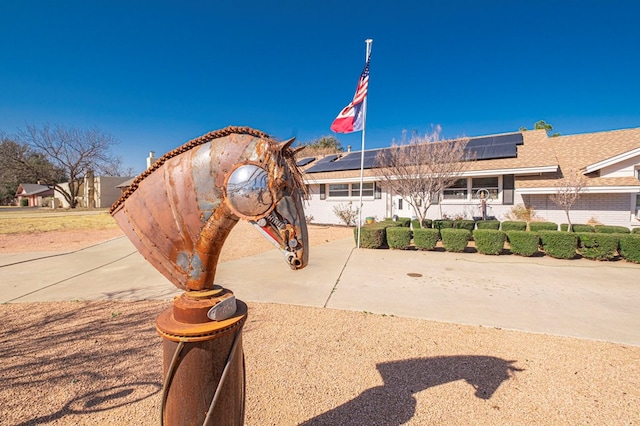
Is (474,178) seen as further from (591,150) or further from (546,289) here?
(546,289)

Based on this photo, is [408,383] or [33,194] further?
[33,194]

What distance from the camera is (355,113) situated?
957 cm

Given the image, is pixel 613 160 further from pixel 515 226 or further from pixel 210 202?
pixel 210 202

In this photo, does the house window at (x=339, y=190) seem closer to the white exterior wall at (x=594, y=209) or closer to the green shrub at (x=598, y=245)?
the white exterior wall at (x=594, y=209)

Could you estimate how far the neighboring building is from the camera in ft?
125

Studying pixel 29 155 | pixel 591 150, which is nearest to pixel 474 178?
pixel 591 150

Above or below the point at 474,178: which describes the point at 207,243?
below

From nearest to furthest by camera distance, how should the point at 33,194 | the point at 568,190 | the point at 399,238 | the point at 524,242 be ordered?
1. the point at 524,242
2. the point at 399,238
3. the point at 568,190
4. the point at 33,194

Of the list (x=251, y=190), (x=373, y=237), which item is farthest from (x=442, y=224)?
(x=251, y=190)

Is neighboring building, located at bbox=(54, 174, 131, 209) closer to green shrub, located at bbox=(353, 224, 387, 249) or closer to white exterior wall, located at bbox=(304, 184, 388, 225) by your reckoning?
white exterior wall, located at bbox=(304, 184, 388, 225)

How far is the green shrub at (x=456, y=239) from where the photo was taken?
9008 millimetres

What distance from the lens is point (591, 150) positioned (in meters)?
13.7

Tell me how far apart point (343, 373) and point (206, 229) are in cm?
252

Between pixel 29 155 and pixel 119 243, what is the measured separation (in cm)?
4075
